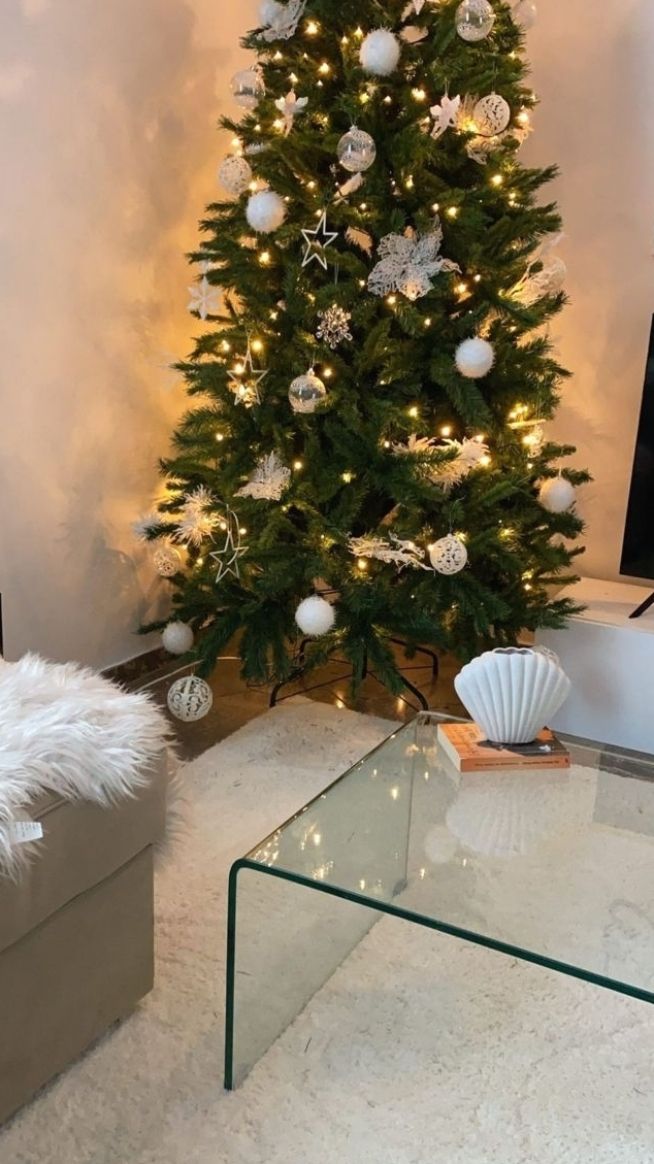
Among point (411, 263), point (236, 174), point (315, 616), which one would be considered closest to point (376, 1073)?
point (315, 616)

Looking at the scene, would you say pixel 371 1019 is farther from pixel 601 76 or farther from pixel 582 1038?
pixel 601 76

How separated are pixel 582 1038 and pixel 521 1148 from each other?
26 centimetres

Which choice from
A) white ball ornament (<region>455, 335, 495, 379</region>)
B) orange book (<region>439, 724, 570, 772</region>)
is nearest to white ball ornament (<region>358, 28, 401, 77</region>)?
white ball ornament (<region>455, 335, 495, 379</region>)

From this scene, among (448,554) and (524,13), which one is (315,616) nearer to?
(448,554)

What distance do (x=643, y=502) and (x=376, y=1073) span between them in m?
1.69

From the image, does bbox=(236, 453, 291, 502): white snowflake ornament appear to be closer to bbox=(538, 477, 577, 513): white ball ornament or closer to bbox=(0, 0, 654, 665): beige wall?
bbox=(0, 0, 654, 665): beige wall

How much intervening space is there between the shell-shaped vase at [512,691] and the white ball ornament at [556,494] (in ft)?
2.86

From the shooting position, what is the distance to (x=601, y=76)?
Answer: 2.83 meters

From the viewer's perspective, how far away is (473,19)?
2.17m

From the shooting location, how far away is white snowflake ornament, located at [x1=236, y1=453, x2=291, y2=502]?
2.42 m

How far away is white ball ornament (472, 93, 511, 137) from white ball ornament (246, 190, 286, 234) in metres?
0.49

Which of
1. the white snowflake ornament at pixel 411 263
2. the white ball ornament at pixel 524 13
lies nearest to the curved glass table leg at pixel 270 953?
the white snowflake ornament at pixel 411 263

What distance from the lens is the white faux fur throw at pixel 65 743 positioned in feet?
4.21

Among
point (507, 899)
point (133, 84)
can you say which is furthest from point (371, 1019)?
point (133, 84)
